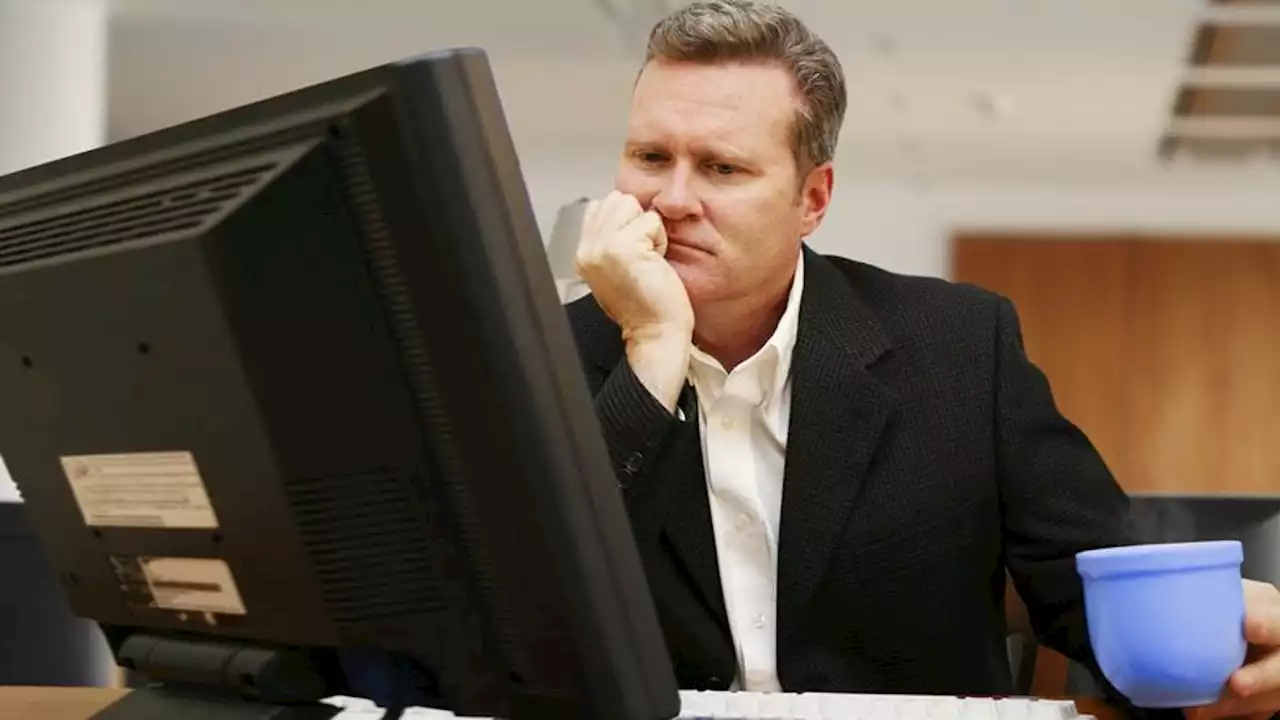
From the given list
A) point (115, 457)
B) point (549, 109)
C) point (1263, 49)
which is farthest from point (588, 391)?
point (549, 109)

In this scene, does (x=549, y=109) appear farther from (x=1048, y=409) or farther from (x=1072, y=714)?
(x=1072, y=714)

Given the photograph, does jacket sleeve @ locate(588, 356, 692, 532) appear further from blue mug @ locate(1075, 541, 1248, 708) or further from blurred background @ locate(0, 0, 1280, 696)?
blurred background @ locate(0, 0, 1280, 696)

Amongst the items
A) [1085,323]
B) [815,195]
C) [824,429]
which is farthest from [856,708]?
[1085,323]

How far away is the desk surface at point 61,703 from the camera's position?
0.91 m

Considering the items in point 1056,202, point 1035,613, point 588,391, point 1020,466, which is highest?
point 588,391

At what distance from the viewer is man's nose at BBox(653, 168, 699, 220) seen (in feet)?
4.14

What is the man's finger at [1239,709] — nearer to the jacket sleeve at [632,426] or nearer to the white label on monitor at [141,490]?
the jacket sleeve at [632,426]

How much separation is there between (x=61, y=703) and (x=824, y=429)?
69cm

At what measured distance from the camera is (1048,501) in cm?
132

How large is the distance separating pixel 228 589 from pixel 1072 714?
1.72 feet

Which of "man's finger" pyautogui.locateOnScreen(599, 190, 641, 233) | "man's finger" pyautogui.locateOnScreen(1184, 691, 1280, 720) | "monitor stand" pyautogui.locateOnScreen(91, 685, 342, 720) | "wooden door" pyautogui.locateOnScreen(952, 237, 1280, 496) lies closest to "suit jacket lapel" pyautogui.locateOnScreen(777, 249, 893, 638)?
"man's finger" pyautogui.locateOnScreen(599, 190, 641, 233)

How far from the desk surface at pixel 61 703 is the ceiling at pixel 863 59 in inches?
→ 118

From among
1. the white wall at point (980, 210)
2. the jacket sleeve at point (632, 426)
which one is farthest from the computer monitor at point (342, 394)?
the white wall at point (980, 210)

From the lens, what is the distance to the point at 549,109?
5938 mm
